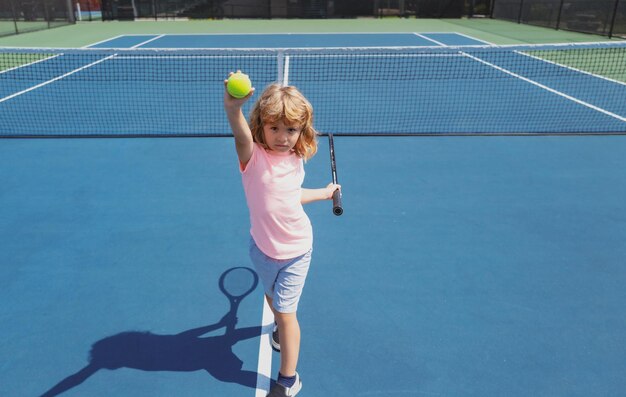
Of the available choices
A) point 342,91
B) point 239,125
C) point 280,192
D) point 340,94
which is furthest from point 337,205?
point 342,91

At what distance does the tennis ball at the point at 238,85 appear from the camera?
2.08 m

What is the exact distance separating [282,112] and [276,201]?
454 mm

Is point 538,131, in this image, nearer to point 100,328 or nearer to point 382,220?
point 382,220

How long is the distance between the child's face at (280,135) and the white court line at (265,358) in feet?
4.82

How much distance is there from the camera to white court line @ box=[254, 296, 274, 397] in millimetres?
2984

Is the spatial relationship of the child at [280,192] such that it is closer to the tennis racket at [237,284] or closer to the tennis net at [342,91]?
the tennis racket at [237,284]

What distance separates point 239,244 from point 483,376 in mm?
2388

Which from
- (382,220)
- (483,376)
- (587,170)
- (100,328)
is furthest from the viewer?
(587,170)

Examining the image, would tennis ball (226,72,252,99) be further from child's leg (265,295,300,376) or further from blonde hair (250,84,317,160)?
child's leg (265,295,300,376)

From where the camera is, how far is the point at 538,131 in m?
7.91

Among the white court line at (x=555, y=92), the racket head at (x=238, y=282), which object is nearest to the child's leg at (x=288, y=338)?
the racket head at (x=238, y=282)

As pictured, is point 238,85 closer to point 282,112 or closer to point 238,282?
point 282,112

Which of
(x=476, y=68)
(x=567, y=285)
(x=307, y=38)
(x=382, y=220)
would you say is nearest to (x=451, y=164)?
(x=382, y=220)

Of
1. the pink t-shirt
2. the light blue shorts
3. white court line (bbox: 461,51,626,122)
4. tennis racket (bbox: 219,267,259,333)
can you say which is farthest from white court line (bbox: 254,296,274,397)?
white court line (bbox: 461,51,626,122)
